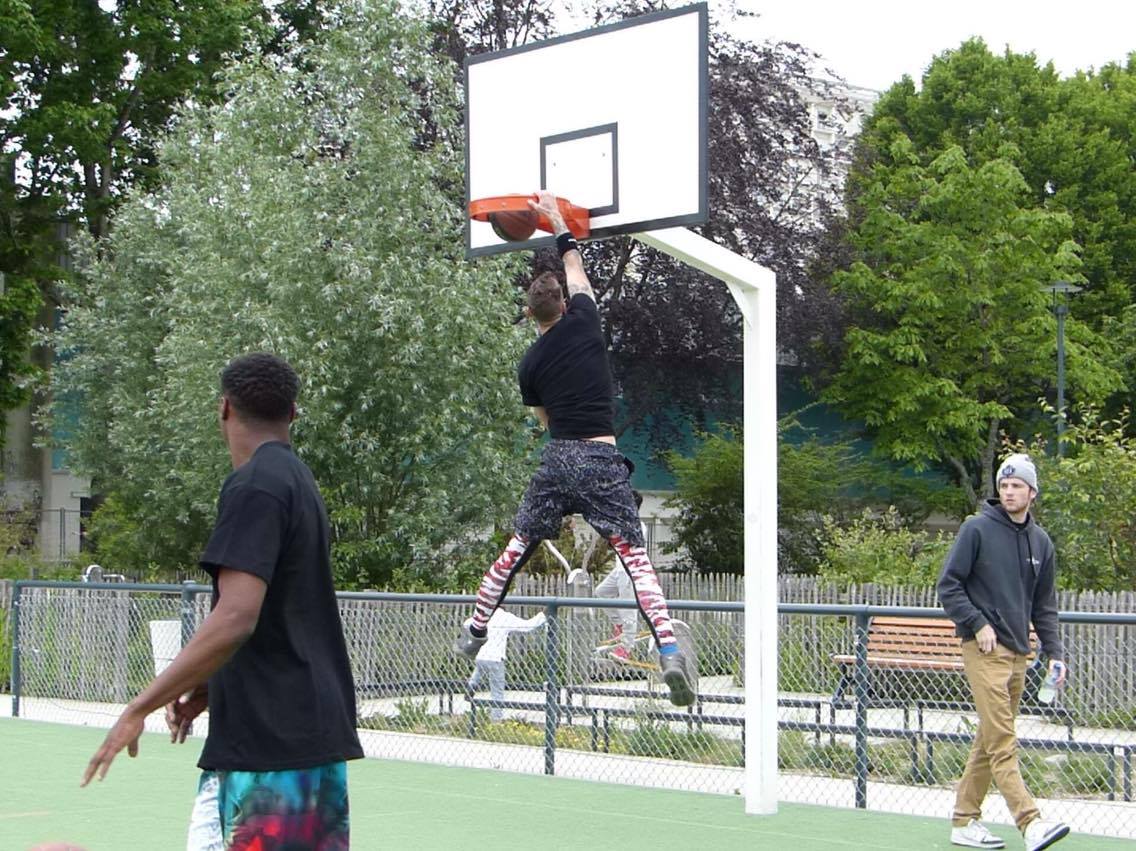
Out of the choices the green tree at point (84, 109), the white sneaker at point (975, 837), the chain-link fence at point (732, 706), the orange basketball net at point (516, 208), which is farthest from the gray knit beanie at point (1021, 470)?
the green tree at point (84, 109)

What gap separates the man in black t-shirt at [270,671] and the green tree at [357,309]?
1592cm

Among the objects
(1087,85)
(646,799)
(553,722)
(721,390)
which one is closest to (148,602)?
(553,722)

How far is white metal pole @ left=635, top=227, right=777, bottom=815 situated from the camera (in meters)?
10.0

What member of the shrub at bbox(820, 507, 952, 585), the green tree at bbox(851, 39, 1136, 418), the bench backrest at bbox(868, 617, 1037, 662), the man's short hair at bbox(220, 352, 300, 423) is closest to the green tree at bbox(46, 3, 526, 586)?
the shrub at bbox(820, 507, 952, 585)

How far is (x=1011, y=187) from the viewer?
38125 mm

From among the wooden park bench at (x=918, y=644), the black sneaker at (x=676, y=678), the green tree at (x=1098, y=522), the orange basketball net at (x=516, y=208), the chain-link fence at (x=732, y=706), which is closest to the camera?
the black sneaker at (x=676, y=678)

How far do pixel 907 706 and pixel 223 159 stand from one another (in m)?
14.1

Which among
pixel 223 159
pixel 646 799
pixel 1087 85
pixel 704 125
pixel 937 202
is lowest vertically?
pixel 646 799

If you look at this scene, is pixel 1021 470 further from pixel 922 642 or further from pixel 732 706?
pixel 922 642

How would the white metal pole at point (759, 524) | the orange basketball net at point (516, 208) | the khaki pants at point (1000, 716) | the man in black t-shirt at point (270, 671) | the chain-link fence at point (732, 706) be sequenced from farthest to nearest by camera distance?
the chain-link fence at point (732, 706) → the white metal pole at point (759, 524) → the khaki pants at point (1000, 716) → the orange basketball net at point (516, 208) → the man in black t-shirt at point (270, 671)

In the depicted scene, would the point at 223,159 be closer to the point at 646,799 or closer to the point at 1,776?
the point at 1,776

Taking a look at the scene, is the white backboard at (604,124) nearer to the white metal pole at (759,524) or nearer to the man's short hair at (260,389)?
the white metal pole at (759,524)

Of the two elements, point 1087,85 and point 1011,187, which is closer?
point 1011,187

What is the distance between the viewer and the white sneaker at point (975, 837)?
926 cm
